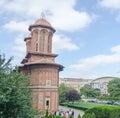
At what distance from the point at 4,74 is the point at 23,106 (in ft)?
4.19

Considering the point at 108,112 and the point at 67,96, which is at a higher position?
the point at 67,96

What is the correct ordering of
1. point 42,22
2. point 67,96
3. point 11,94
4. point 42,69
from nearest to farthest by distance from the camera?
point 11,94 < point 42,69 < point 42,22 < point 67,96

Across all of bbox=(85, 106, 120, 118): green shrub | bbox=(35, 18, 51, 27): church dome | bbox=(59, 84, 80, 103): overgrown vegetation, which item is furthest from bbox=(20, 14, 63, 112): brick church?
bbox=(59, 84, 80, 103): overgrown vegetation

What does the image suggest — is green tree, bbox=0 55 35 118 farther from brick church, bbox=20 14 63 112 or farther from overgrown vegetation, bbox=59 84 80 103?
overgrown vegetation, bbox=59 84 80 103

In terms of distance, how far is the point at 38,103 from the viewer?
114 feet

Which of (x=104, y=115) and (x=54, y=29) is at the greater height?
(x=54, y=29)

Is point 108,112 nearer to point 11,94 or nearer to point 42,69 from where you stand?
point 42,69

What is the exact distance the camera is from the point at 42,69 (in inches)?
1361

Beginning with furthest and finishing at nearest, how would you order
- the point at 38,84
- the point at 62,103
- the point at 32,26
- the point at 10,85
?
the point at 62,103, the point at 32,26, the point at 38,84, the point at 10,85

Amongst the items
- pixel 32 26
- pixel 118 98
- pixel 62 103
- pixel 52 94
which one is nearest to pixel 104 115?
pixel 52 94

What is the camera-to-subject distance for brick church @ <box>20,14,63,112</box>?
1362 inches

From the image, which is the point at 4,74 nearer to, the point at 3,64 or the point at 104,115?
the point at 3,64

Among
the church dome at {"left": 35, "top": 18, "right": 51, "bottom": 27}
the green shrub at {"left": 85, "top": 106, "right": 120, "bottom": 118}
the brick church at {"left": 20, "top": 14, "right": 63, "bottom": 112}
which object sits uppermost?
the church dome at {"left": 35, "top": 18, "right": 51, "bottom": 27}

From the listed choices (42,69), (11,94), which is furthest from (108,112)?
(11,94)
